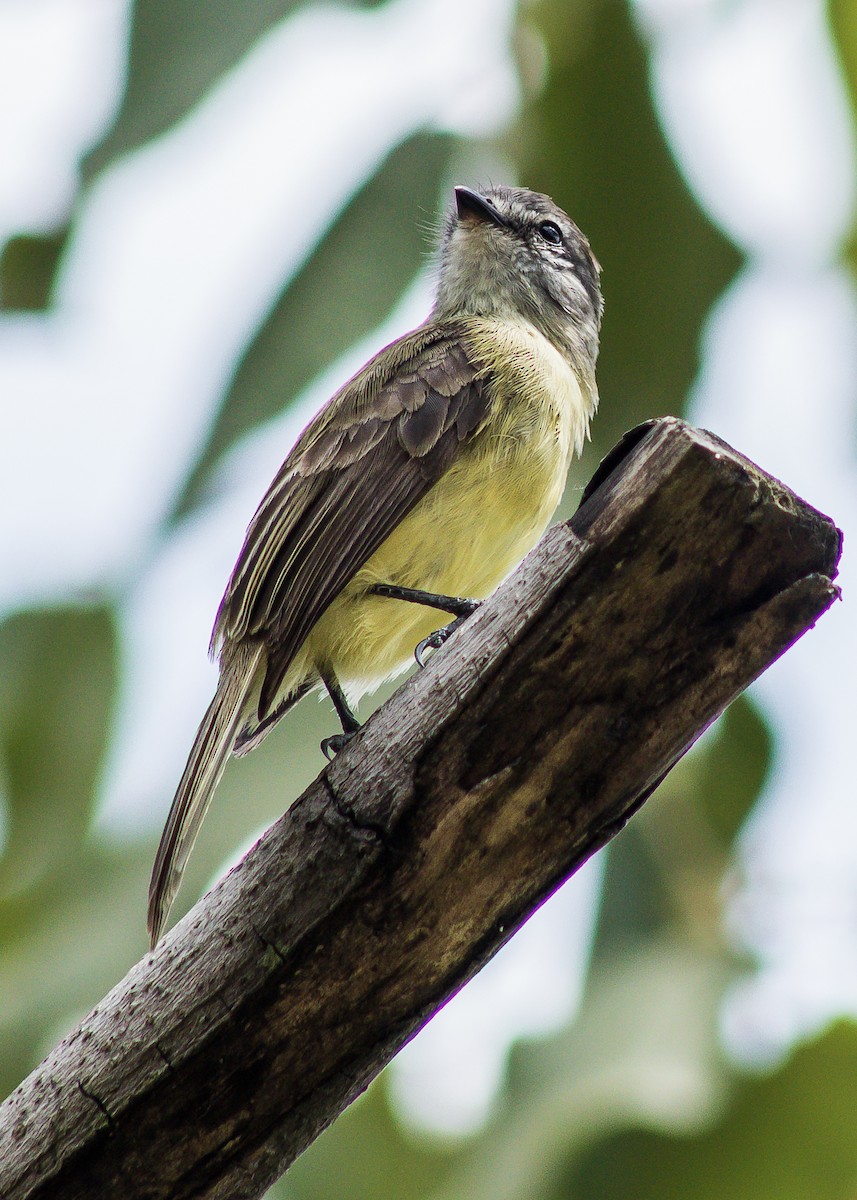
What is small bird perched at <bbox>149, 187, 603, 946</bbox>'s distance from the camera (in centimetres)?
370

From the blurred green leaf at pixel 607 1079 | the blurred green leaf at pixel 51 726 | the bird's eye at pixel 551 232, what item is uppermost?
the bird's eye at pixel 551 232

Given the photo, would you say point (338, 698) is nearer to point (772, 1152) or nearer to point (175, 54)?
point (772, 1152)

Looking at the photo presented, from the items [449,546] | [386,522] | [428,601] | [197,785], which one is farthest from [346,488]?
[197,785]

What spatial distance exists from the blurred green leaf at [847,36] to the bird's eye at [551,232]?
1367 millimetres

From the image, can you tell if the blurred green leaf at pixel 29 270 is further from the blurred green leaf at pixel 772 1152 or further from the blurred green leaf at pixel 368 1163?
the blurred green leaf at pixel 772 1152

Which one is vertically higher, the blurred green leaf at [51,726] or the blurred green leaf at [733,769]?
the blurred green leaf at [51,726]

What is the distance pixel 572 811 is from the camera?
7.73 feet

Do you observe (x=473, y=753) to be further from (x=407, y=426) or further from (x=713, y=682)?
(x=407, y=426)

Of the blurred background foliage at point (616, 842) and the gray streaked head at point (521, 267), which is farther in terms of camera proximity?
the gray streaked head at point (521, 267)

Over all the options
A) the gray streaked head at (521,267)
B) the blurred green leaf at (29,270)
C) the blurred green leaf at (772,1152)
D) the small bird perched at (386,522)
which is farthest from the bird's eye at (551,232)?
the blurred green leaf at (772,1152)

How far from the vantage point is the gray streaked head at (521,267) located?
17.2 ft

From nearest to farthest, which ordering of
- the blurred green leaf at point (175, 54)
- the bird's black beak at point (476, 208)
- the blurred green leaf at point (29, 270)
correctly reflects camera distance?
the blurred green leaf at point (175, 54), the blurred green leaf at point (29, 270), the bird's black beak at point (476, 208)

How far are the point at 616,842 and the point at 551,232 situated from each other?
2546mm

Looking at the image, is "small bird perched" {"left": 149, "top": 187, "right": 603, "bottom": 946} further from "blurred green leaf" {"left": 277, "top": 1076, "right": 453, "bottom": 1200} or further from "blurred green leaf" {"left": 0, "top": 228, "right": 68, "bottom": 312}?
"blurred green leaf" {"left": 277, "top": 1076, "right": 453, "bottom": 1200}
